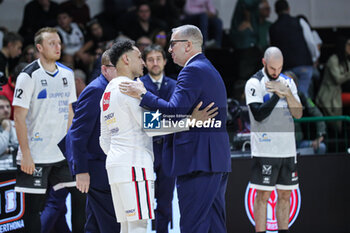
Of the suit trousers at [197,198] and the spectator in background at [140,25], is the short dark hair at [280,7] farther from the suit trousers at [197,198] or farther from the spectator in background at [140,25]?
the suit trousers at [197,198]

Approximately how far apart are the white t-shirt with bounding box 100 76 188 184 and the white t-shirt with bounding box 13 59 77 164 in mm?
1412

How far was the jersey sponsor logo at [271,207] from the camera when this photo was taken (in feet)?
22.1

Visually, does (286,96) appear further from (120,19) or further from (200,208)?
(120,19)

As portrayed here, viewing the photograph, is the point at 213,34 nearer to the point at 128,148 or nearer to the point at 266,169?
the point at 266,169

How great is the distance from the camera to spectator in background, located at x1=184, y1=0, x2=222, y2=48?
10320mm

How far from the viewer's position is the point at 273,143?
625 cm

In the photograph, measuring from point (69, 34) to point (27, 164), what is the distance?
465cm

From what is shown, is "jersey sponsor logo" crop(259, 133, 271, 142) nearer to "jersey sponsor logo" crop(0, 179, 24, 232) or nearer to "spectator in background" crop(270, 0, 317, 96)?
"jersey sponsor logo" crop(0, 179, 24, 232)

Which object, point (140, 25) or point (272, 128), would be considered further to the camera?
point (140, 25)

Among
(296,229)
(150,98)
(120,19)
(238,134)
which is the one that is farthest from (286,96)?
(120,19)

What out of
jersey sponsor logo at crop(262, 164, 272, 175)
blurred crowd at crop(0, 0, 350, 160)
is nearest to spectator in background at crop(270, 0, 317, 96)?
blurred crowd at crop(0, 0, 350, 160)

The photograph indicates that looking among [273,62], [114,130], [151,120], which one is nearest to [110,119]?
[114,130]

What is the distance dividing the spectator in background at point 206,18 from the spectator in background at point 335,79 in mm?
1987

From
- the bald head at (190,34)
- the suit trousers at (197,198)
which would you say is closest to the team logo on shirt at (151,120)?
the suit trousers at (197,198)
